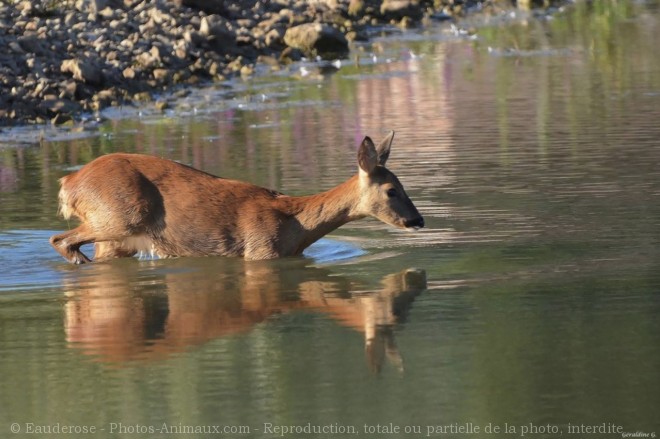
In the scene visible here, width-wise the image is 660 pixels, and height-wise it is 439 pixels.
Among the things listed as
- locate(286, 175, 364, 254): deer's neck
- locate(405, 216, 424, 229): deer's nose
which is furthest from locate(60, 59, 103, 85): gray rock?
locate(405, 216, 424, 229): deer's nose

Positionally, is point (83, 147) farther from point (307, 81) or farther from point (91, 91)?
point (307, 81)

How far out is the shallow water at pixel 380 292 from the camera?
26.0ft

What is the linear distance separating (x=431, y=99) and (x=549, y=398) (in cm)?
1425

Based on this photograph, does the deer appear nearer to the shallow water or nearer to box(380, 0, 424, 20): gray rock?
the shallow water

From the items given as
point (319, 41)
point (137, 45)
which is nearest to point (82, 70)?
point (137, 45)

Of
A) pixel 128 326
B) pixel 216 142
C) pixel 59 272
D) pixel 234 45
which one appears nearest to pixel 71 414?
pixel 128 326

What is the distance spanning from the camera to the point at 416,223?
12.6 meters

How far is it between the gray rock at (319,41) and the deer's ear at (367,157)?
15.0m

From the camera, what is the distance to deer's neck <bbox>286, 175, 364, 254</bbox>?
12.7 m

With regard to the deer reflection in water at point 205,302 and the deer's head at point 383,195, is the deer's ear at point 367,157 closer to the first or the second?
the deer's head at point 383,195

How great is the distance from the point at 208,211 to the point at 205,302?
6.68 feet

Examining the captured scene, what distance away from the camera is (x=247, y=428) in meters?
7.53

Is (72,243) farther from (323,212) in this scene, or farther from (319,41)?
(319,41)

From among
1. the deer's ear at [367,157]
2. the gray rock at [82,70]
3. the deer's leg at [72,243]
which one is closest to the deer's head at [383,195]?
the deer's ear at [367,157]
